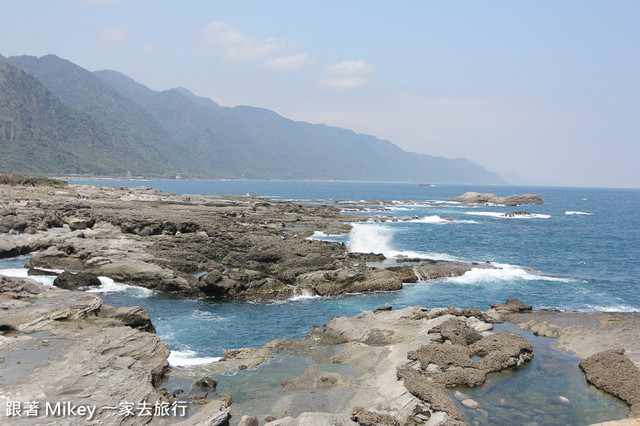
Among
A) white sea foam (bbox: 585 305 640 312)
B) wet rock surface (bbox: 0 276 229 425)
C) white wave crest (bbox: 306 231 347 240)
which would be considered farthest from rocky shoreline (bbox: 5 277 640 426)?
white wave crest (bbox: 306 231 347 240)

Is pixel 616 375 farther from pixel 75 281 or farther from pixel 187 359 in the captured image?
pixel 75 281

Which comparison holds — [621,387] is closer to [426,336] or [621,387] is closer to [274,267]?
[426,336]

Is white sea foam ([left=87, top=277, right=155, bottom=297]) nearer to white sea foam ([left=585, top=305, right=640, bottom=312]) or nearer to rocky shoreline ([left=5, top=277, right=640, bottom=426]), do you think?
rocky shoreline ([left=5, top=277, right=640, bottom=426])

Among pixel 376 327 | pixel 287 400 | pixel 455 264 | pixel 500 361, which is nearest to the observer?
pixel 287 400

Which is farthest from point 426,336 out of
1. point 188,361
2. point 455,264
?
point 455,264

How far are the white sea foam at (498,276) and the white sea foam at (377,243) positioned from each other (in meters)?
6.98

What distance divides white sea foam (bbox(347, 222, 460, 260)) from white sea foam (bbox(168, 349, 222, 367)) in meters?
29.2

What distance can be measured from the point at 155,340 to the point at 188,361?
2200mm

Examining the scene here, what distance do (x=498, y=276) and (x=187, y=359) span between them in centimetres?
3006

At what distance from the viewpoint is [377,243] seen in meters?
54.7

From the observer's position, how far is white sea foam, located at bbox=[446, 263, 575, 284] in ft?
121

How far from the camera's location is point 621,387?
1534 cm

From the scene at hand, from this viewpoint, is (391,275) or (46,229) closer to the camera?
(391,275)

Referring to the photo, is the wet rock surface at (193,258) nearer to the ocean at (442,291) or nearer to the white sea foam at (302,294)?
the white sea foam at (302,294)
